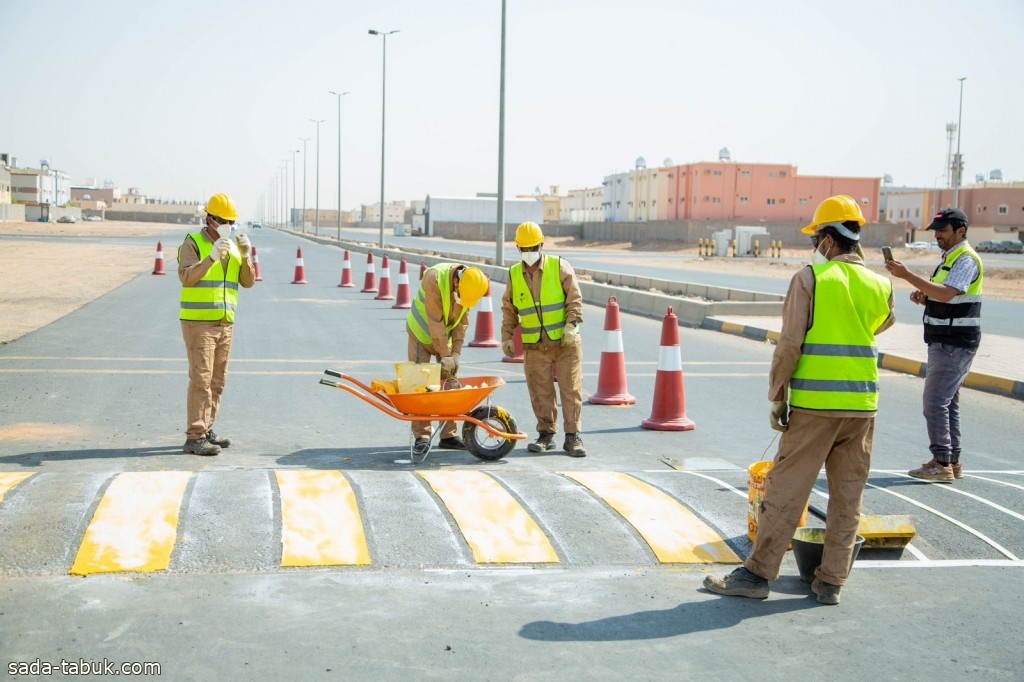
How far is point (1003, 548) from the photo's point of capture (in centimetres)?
611

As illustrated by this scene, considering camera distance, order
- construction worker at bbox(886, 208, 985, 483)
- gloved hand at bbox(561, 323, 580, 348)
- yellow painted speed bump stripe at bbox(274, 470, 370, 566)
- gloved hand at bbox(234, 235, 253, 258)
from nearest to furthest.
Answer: yellow painted speed bump stripe at bbox(274, 470, 370, 566)
construction worker at bbox(886, 208, 985, 483)
gloved hand at bbox(234, 235, 253, 258)
gloved hand at bbox(561, 323, 580, 348)

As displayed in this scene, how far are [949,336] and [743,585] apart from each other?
10.8 ft

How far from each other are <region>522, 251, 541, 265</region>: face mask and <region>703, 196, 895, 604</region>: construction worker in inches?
131

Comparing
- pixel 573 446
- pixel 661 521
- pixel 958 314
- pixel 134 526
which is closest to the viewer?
pixel 134 526

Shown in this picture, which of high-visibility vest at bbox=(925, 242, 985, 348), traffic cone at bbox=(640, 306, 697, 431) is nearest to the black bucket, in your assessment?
high-visibility vest at bbox=(925, 242, 985, 348)

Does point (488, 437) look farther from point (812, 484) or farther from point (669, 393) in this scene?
point (812, 484)

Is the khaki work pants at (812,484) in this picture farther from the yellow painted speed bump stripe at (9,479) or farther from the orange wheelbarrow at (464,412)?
the yellow painted speed bump stripe at (9,479)

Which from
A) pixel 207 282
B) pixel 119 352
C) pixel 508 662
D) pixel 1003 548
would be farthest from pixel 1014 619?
pixel 119 352

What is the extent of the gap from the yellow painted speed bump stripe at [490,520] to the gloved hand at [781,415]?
1353mm

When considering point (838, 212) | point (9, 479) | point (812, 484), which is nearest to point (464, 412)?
point (9, 479)

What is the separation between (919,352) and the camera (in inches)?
607

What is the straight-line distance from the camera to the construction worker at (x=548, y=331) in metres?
8.31

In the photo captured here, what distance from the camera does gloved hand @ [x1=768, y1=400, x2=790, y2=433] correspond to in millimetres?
5230

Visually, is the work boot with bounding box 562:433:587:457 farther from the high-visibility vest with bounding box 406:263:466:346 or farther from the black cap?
the black cap
